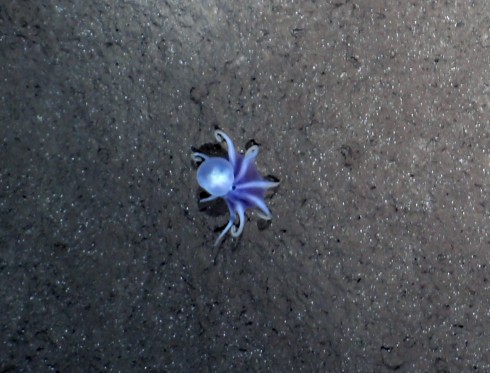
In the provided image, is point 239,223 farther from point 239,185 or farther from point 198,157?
point 198,157

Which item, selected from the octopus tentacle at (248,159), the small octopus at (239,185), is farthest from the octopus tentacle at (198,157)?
the octopus tentacle at (248,159)

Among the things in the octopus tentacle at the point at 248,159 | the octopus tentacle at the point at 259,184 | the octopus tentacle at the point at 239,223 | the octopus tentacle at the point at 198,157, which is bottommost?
the octopus tentacle at the point at 239,223

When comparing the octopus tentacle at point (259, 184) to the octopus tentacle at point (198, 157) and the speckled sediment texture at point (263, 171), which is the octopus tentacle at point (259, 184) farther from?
the octopus tentacle at point (198, 157)

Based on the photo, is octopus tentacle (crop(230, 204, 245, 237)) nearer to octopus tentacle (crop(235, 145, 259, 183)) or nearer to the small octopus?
the small octopus

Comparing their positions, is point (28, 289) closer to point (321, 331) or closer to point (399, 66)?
point (321, 331)

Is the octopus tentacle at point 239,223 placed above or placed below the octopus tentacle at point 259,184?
below
